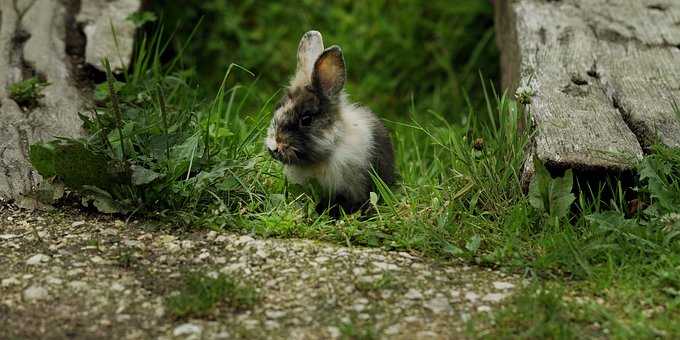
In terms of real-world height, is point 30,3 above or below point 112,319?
above

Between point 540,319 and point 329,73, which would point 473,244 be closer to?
point 540,319

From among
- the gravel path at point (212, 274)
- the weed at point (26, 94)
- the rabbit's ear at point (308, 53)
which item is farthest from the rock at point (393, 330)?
Answer: the weed at point (26, 94)

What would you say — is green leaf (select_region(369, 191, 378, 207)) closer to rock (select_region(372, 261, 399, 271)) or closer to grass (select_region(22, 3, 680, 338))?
grass (select_region(22, 3, 680, 338))

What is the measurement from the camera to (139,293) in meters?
3.82

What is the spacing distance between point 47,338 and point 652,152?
9.36ft

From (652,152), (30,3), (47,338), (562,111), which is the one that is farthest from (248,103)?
(47,338)

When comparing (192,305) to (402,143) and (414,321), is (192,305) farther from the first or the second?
(402,143)

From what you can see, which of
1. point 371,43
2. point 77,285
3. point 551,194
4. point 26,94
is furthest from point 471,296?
point 371,43

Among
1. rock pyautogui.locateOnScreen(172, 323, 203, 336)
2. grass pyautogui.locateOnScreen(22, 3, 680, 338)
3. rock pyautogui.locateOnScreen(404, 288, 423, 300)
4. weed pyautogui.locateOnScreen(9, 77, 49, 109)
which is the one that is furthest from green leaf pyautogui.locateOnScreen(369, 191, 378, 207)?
weed pyautogui.locateOnScreen(9, 77, 49, 109)

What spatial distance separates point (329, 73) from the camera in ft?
15.7

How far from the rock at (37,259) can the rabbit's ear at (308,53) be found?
1603 millimetres

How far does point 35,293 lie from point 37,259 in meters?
0.30

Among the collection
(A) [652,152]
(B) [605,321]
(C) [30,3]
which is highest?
(C) [30,3]

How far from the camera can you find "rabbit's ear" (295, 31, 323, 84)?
4.97 meters
